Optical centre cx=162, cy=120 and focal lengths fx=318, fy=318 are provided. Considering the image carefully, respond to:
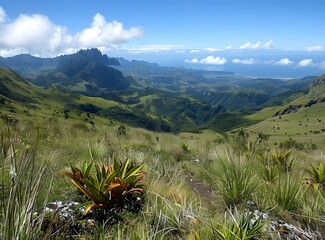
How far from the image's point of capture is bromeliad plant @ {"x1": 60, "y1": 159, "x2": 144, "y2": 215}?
4.67 metres

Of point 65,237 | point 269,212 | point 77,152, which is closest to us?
point 65,237

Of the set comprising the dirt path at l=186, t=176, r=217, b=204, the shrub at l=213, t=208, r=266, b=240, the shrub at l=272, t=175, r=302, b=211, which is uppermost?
the shrub at l=213, t=208, r=266, b=240

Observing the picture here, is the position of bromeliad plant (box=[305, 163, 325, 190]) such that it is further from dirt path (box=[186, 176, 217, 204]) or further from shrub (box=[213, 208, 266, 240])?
shrub (box=[213, 208, 266, 240])

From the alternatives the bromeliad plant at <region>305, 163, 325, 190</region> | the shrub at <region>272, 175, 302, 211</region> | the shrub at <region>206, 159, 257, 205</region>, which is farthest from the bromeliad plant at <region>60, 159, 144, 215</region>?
the bromeliad plant at <region>305, 163, 325, 190</region>

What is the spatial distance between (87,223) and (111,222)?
12.9 inches

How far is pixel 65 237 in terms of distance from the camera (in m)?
3.87

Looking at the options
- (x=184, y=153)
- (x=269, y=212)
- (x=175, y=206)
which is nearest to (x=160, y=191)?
(x=175, y=206)

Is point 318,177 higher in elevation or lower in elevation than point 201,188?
higher

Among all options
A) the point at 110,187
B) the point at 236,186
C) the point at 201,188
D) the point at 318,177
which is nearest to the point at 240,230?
the point at 236,186

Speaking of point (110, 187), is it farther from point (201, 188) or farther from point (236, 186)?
point (201, 188)

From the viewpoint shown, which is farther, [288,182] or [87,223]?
[288,182]

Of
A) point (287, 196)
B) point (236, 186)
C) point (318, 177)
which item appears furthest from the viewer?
point (318, 177)

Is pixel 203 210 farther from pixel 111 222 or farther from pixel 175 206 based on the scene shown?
pixel 111 222

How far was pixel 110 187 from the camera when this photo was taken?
4.63 meters
